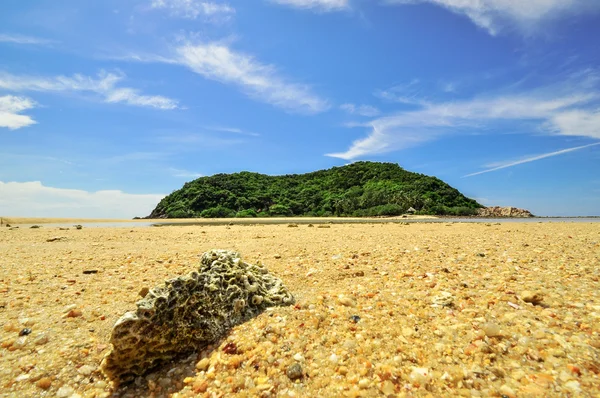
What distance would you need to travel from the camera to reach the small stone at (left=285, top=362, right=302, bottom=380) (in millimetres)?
3322

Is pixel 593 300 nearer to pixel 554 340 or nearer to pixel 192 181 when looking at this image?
pixel 554 340

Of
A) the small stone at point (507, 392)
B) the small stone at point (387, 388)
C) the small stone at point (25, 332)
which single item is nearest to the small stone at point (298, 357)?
the small stone at point (387, 388)

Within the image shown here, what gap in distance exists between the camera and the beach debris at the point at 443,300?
4777mm

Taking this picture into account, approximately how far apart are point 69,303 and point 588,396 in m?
7.40

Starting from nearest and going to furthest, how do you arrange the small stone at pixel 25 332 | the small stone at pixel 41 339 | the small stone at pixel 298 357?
1. the small stone at pixel 298 357
2. the small stone at pixel 41 339
3. the small stone at pixel 25 332

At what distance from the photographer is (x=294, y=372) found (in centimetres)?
335

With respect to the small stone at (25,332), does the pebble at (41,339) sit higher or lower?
lower

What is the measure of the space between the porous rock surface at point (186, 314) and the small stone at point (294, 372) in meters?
1.22

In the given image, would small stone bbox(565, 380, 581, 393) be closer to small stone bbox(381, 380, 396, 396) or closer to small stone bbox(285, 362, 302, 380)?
small stone bbox(381, 380, 396, 396)

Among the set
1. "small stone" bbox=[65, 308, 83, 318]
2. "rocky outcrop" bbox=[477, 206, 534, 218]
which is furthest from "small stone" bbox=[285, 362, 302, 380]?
"rocky outcrop" bbox=[477, 206, 534, 218]

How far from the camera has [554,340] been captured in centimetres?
350

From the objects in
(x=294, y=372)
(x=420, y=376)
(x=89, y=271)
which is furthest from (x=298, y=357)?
(x=89, y=271)

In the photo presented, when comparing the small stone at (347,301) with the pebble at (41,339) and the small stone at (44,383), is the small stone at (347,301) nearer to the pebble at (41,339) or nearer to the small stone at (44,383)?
the small stone at (44,383)

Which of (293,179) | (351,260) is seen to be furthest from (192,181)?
(351,260)
